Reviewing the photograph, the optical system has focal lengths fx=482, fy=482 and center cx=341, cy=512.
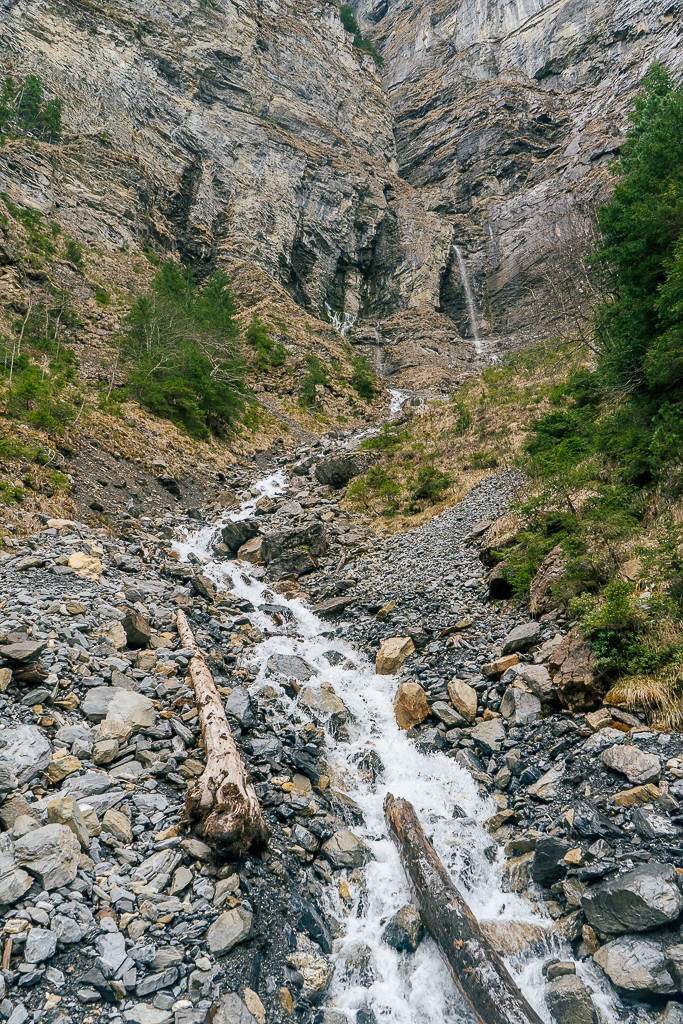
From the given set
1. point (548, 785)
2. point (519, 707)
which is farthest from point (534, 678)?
point (548, 785)

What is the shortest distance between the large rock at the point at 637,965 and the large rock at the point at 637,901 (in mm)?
98

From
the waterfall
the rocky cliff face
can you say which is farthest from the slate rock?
the waterfall

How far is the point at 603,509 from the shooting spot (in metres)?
7.87

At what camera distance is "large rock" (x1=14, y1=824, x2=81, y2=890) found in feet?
13.5

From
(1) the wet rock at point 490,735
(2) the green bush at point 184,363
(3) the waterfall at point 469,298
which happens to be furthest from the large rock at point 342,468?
(3) the waterfall at point 469,298

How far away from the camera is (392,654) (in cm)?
934

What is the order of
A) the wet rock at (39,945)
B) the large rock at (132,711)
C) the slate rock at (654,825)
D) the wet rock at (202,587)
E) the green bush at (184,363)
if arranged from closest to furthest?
1. the wet rock at (39,945)
2. the slate rock at (654,825)
3. the large rock at (132,711)
4. the wet rock at (202,587)
5. the green bush at (184,363)

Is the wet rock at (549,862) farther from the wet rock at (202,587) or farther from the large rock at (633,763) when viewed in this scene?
the wet rock at (202,587)

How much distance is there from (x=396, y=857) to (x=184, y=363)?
21062 mm

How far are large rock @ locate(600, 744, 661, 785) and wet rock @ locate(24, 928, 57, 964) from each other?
17.9 ft

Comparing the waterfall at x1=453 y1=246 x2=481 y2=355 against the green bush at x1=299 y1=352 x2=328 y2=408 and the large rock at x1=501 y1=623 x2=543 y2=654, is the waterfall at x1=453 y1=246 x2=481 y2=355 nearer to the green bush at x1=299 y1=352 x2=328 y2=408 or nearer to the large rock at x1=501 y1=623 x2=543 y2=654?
the green bush at x1=299 y1=352 x2=328 y2=408

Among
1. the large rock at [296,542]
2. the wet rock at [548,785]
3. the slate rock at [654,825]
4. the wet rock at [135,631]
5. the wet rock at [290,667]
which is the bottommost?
the wet rock at [548,785]

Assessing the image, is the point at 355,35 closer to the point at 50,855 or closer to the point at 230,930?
the point at 50,855

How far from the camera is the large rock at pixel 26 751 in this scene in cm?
491
